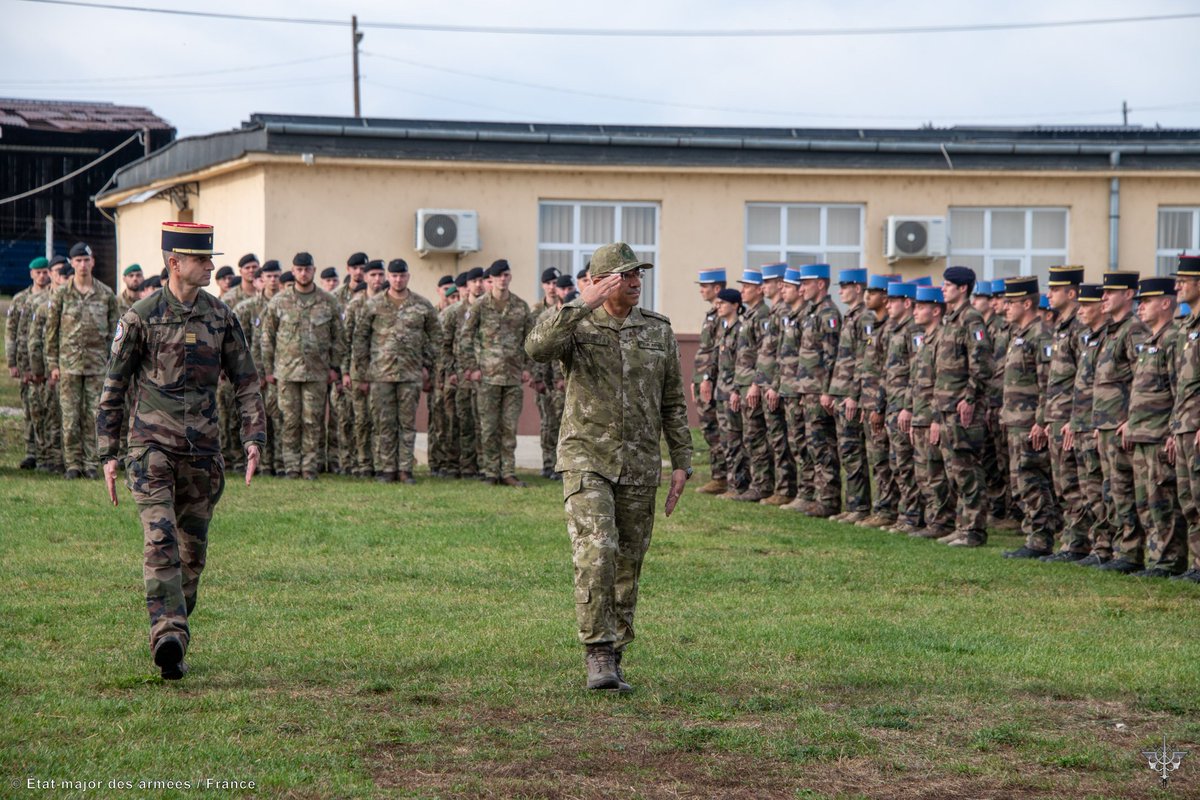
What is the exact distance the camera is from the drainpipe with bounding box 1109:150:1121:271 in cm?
2594

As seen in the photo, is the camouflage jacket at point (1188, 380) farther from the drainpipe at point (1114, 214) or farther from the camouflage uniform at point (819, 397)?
the drainpipe at point (1114, 214)

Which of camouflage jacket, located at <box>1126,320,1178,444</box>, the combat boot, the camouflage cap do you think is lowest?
the combat boot

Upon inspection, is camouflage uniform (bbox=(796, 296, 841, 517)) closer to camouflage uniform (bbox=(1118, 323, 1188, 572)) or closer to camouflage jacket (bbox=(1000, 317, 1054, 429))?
camouflage jacket (bbox=(1000, 317, 1054, 429))

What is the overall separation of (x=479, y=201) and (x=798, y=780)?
64.1ft

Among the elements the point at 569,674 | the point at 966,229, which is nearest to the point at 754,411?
the point at 569,674

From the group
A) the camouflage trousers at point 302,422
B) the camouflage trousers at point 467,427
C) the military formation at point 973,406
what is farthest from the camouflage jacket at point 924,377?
the camouflage trousers at point 302,422

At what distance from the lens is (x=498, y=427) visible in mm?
18141

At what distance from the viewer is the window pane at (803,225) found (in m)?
26.0

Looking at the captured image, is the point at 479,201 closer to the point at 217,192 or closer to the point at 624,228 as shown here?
the point at 624,228

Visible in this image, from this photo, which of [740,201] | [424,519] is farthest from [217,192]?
[424,519]

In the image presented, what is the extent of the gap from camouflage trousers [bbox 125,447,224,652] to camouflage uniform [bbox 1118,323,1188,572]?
7.59m

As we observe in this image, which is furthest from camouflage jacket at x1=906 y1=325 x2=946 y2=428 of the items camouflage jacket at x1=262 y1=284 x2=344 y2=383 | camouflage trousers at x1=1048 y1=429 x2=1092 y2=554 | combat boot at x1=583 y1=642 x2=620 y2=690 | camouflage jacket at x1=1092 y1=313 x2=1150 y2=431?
combat boot at x1=583 y1=642 x2=620 y2=690

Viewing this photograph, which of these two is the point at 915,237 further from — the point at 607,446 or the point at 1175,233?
the point at 607,446

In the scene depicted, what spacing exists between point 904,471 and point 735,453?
9.82ft
